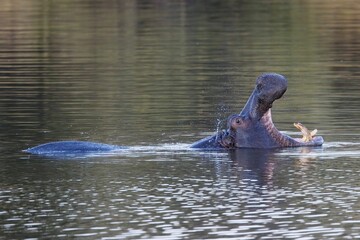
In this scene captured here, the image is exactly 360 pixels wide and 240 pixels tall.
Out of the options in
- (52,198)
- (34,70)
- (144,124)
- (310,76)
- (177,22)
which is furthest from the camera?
(177,22)

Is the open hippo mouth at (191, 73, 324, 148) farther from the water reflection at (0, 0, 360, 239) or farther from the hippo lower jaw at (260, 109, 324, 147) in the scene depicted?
the water reflection at (0, 0, 360, 239)

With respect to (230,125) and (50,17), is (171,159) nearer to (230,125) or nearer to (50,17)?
(230,125)

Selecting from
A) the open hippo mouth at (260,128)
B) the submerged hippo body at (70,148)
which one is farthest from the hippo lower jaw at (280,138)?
the submerged hippo body at (70,148)

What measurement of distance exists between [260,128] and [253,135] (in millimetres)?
288

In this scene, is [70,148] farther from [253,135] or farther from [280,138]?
[280,138]

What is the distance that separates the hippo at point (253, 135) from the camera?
2333 cm

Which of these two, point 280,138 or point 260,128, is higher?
point 260,128

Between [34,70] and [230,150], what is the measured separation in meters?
19.1

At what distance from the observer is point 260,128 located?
23.6 metres

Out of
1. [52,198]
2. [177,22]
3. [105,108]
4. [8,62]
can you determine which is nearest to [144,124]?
[105,108]

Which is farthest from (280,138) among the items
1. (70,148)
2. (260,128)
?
(70,148)

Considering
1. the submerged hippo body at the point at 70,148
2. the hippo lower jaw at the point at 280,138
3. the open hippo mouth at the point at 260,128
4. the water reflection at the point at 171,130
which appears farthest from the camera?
the submerged hippo body at the point at 70,148

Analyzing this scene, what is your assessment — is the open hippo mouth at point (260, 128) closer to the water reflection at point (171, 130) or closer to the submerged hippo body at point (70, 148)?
the water reflection at point (171, 130)

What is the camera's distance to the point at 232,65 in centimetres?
4347
